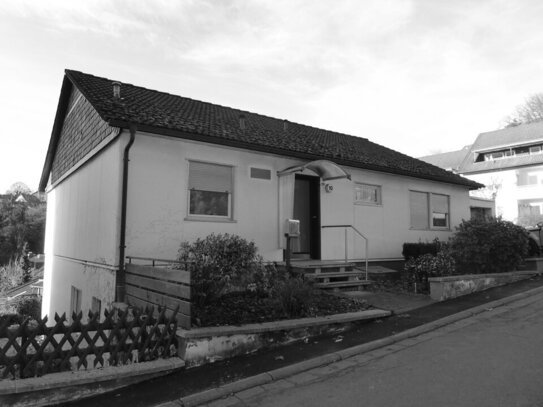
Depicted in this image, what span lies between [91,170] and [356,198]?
7254 mm

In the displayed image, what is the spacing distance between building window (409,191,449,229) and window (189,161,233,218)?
708cm

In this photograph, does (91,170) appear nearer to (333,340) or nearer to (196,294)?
(196,294)

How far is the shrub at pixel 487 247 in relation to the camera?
11.4 meters

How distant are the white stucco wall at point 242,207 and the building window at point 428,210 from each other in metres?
0.40

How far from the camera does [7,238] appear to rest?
4762 cm

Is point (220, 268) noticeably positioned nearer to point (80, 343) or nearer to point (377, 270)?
point (80, 343)

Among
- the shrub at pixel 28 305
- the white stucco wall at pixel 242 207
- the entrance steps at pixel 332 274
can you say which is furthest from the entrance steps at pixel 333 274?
the shrub at pixel 28 305

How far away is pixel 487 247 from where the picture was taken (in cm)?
1125

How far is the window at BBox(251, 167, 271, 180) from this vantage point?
10258mm

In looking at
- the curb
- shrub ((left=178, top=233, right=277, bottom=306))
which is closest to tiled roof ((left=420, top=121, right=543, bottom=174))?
the curb

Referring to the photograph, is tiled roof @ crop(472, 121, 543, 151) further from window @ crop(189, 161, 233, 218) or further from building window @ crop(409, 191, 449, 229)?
window @ crop(189, 161, 233, 218)

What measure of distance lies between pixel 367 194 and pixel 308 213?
7.35ft

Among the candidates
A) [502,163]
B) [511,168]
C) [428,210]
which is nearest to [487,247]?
[428,210]

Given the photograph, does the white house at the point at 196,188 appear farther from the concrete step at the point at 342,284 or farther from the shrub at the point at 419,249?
the concrete step at the point at 342,284
